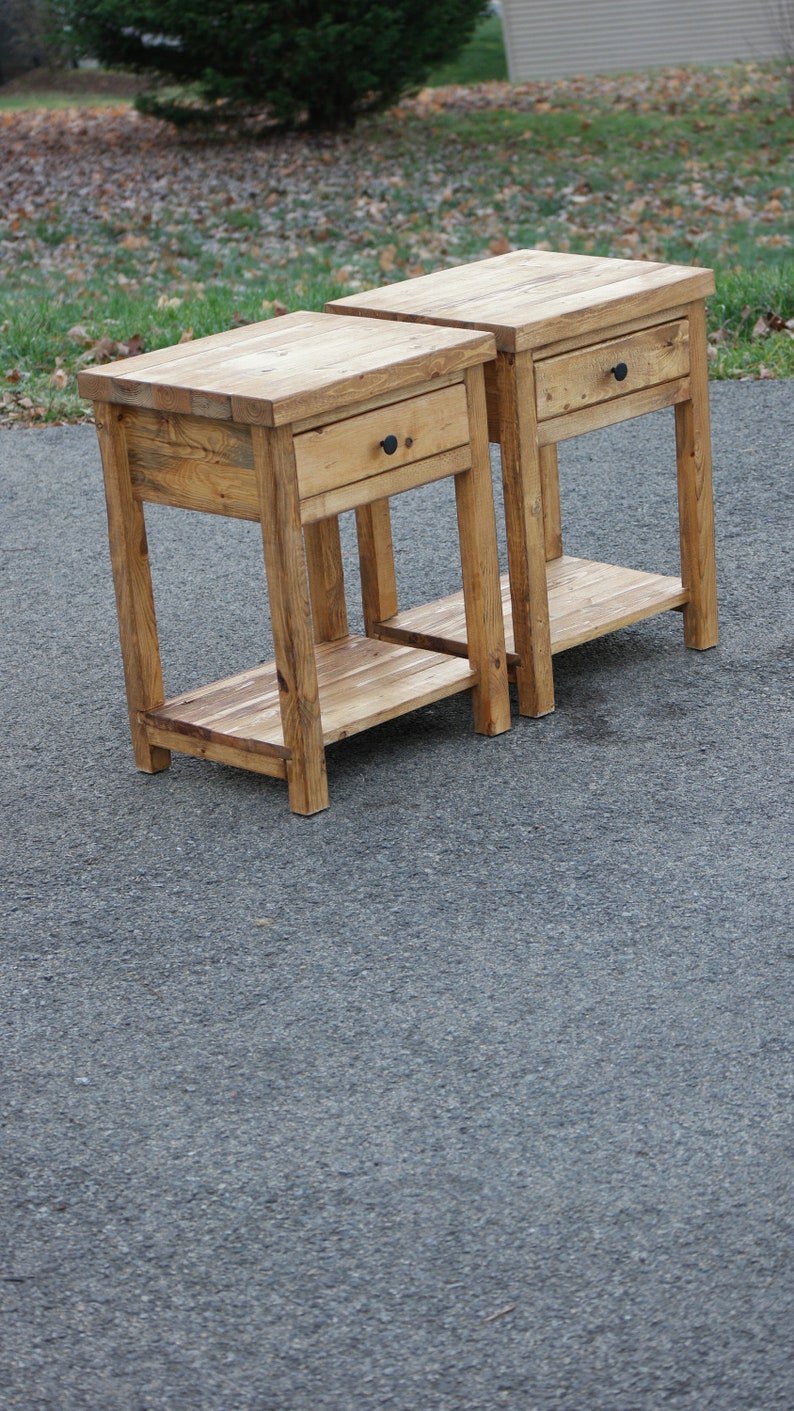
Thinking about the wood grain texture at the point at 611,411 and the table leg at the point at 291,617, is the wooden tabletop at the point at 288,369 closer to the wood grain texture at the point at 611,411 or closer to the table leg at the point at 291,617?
the table leg at the point at 291,617

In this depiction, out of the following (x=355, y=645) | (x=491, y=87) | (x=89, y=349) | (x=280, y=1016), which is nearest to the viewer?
(x=280, y=1016)

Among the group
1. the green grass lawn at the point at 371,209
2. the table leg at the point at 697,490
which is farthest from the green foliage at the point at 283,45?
the table leg at the point at 697,490

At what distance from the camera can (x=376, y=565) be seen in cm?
458

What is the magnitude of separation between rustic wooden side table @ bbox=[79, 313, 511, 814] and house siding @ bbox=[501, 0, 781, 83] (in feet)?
56.1

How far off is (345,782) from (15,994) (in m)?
1.09

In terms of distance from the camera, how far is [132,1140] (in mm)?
2732

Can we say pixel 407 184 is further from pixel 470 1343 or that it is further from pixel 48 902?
pixel 470 1343

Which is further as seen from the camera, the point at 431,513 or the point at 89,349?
the point at 89,349

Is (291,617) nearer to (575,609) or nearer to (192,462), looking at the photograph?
(192,462)

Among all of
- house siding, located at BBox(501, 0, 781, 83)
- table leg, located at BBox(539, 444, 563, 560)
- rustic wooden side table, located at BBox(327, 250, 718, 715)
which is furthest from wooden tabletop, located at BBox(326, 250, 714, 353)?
house siding, located at BBox(501, 0, 781, 83)

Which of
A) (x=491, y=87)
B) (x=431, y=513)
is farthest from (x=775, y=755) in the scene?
(x=491, y=87)

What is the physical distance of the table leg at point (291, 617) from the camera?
3.54 m

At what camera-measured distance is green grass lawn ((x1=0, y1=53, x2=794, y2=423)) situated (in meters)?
8.30

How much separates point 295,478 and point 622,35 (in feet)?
59.3
